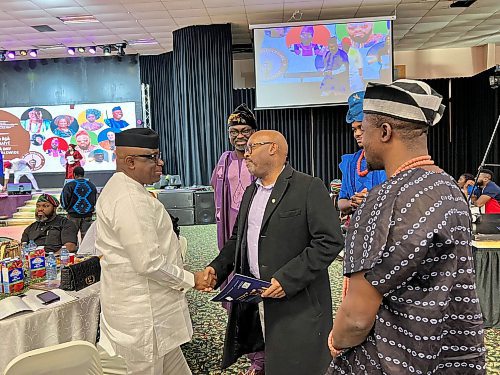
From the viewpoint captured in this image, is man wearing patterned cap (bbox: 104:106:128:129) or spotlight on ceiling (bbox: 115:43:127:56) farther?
man wearing patterned cap (bbox: 104:106:128:129)

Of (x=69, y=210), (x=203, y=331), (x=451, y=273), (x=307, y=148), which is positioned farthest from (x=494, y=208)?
(x=307, y=148)

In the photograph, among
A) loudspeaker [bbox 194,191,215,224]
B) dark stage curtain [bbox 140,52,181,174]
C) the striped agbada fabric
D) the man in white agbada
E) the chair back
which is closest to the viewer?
the striped agbada fabric

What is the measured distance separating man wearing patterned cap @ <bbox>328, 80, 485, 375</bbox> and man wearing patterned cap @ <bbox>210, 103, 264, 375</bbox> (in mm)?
2229

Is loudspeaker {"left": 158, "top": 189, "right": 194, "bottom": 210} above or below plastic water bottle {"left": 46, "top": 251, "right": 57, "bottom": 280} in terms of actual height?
below

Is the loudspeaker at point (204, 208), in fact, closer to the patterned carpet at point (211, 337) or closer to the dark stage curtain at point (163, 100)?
the dark stage curtain at point (163, 100)

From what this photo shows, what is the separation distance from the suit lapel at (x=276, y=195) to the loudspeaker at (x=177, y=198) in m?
7.58

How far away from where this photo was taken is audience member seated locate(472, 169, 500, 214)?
583 cm

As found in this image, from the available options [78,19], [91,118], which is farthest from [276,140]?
[91,118]

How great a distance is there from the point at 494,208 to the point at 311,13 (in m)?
5.04

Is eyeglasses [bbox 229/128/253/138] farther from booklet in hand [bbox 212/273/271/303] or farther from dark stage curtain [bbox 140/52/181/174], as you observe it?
dark stage curtain [bbox 140/52/181/174]

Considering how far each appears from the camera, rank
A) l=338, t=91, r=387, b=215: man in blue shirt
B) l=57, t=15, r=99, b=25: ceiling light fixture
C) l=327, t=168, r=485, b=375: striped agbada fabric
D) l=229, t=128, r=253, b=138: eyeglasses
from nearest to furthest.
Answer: l=327, t=168, r=485, b=375: striped agbada fabric → l=338, t=91, r=387, b=215: man in blue shirt → l=229, t=128, r=253, b=138: eyeglasses → l=57, t=15, r=99, b=25: ceiling light fixture

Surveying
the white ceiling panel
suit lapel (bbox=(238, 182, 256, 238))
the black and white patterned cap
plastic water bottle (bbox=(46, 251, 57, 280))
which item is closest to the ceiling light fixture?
the white ceiling panel

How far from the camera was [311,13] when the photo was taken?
920cm

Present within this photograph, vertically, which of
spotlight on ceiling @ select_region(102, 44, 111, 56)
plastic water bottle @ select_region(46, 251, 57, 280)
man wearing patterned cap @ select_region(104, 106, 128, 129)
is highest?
spotlight on ceiling @ select_region(102, 44, 111, 56)
